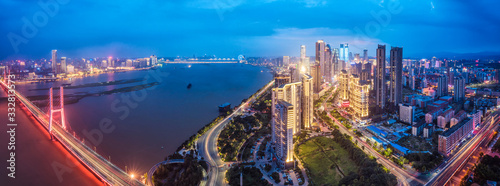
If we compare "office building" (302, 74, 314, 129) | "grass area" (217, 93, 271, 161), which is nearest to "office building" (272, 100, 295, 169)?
"grass area" (217, 93, 271, 161)

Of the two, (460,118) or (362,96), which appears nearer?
(460,118)

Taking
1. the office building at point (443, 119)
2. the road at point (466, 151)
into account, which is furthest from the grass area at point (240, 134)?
the office building at point (443, 119)

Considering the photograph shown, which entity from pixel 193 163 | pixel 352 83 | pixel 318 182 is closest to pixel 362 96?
pixel 352 83

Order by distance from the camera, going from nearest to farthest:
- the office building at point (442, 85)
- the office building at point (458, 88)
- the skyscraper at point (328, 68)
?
the office building at point (458, 88)
the office building at point (442, 85)
the skyscraper at point (328, 68)

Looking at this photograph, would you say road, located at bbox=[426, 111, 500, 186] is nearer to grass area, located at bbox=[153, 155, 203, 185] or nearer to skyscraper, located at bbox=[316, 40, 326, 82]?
grass area, located at bbox=[153, 155, 203, 185]

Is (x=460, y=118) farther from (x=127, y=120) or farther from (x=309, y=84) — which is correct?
(x=127, y=120)

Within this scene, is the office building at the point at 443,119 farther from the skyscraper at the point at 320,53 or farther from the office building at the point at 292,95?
the skyscraper at the point at 320,53
